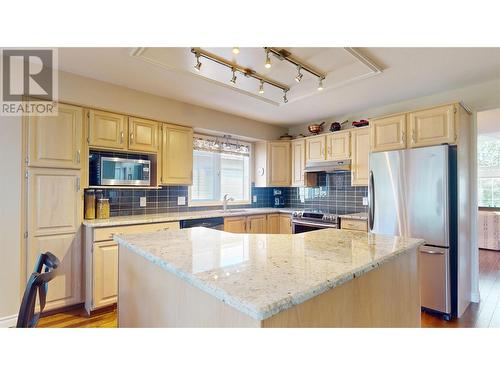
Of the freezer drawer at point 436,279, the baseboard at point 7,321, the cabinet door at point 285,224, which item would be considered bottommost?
the baseboard at point 7,321

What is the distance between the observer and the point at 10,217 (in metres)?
2.29

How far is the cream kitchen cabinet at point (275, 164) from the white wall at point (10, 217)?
3.13 meters

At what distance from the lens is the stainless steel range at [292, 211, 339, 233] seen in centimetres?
345

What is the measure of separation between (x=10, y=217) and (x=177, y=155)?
172 centimetres

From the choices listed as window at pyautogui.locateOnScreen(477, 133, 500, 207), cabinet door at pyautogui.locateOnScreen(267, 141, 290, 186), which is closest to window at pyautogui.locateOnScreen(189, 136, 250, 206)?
cabinet door at pyautogui.locateOnScreen(267, 141, 290, 186)

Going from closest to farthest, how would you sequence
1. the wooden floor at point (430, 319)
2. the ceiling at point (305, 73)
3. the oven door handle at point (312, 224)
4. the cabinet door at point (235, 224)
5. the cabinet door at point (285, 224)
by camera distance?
the ceiling at point (305, 73) < the wooden floor at point (430, 319) < the oven door handle at point (312, 224) < the cabinet door at point (235, 224) < the cabinet door at point (285, 224)

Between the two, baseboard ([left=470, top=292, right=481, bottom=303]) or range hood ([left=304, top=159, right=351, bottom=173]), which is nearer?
baseboard ([left=470, top=292, right=481, bottom=303])

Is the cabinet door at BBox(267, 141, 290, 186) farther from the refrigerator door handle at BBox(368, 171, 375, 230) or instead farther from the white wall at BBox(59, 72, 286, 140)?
the refrigerator door handle at BBox(368, 171, 375, 230)

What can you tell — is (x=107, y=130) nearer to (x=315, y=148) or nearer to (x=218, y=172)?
(x=218, y=172)

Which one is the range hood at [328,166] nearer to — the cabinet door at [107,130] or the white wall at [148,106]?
the white wall at [148,106]

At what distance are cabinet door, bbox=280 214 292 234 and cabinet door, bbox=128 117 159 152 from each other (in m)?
2.16

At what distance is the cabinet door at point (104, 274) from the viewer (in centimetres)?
252

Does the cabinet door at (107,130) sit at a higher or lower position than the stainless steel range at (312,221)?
higher

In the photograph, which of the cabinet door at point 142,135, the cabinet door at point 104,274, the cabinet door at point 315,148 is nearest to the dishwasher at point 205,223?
the cabinet door at point 104,274
